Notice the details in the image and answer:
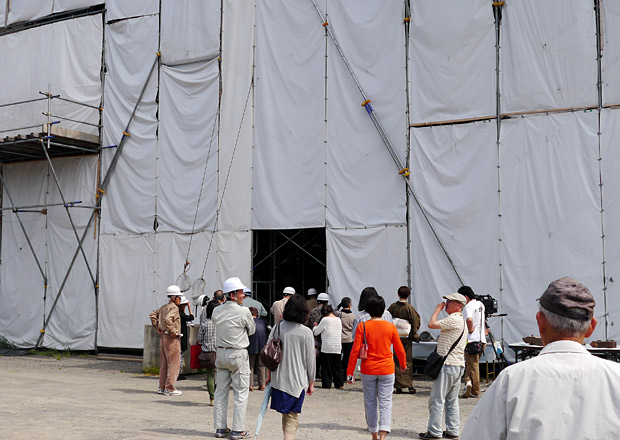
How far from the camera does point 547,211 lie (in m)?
13.2

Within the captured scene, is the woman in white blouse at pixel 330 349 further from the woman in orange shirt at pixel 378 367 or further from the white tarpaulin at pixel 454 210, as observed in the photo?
the woman in orange shirt at pixel 378 367

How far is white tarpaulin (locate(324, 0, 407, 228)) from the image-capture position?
Result: 581 inches

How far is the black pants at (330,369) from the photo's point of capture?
12656mm

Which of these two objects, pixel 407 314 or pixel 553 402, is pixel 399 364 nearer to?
pixel 407 314

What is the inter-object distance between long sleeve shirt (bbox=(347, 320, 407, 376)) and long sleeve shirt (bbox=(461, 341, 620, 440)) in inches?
200

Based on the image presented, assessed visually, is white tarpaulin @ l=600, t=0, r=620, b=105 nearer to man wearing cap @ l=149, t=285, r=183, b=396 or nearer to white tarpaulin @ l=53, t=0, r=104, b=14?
man wearing cap @ l=149, t=285, r=183, b=396

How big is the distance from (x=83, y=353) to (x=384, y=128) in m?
9.83

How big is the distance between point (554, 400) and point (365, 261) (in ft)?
41.3

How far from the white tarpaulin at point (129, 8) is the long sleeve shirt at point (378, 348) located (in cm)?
1316

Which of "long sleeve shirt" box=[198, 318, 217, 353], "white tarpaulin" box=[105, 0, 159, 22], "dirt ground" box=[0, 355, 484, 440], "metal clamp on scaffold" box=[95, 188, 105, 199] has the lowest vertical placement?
"dirt ground" box=[0, 355, 484, 440]

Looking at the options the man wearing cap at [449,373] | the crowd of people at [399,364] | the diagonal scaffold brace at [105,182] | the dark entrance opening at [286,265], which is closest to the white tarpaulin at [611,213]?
the crowd of people at [399,364]

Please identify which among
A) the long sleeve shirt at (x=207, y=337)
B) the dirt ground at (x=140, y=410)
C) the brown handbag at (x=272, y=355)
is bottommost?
the dirt ground at (x=140, y=410)

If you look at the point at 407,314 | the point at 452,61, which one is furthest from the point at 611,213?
the point at 452,61

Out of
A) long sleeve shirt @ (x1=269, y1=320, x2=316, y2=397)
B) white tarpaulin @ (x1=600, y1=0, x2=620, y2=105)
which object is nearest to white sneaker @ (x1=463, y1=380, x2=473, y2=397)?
long sleeve shirt @ (x1=269, y1=320, x2=316, y2=397)
